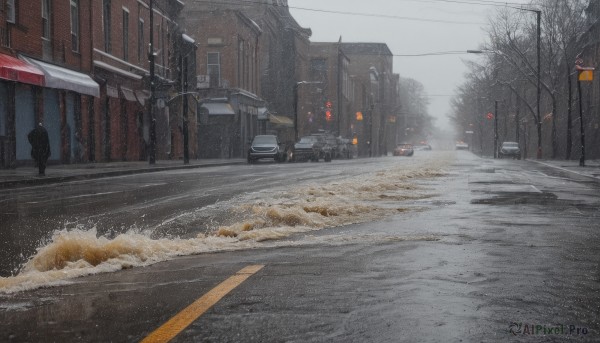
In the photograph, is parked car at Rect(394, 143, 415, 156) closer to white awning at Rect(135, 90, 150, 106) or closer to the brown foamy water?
white awning at Rect(135, 90, 150, 106)

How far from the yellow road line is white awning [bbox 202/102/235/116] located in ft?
172

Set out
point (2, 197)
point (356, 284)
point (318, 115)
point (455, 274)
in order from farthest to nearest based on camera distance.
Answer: point (318, 115) → point (2, 197) → point (455, 274) → point (356, 284)

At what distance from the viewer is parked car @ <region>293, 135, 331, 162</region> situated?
51.5 meters

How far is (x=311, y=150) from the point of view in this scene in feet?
169

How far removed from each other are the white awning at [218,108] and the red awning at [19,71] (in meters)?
30.1

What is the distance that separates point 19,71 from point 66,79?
4.40m

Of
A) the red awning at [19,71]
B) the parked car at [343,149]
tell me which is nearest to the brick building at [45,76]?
the red awning at [19,71]

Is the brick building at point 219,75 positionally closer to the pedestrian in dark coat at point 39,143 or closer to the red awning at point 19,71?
the red awning at point 19,71

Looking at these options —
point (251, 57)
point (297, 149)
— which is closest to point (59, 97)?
point (297, 149)

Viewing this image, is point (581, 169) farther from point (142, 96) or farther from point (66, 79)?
point (142, 96)

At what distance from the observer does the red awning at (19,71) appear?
2530 centimetres

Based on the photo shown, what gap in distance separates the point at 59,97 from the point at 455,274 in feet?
94.4

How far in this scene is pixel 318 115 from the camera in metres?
95.8

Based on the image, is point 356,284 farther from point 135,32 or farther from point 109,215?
point 135,32
